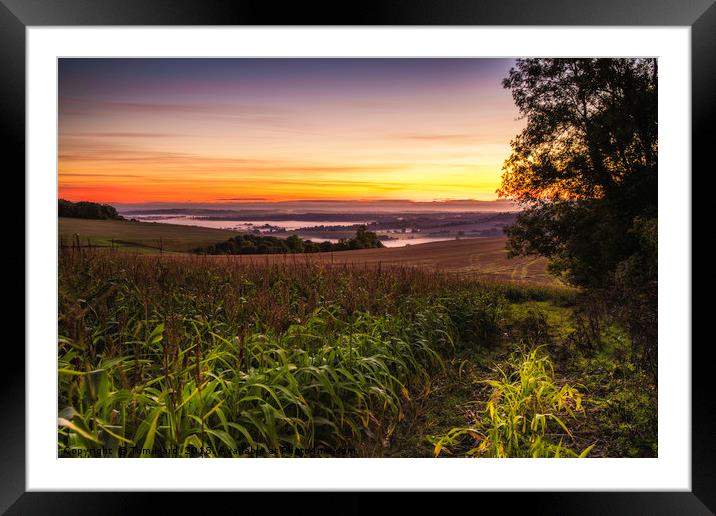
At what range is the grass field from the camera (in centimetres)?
364

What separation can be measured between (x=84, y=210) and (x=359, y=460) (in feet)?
7.99

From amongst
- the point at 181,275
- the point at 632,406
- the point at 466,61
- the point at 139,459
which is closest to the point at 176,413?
the point at 139,459

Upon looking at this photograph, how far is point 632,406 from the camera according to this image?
3113 millimetres

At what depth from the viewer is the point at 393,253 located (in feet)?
12.7

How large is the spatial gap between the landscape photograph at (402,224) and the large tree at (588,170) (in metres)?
0.01

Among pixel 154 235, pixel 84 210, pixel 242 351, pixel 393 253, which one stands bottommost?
pixel 242 351

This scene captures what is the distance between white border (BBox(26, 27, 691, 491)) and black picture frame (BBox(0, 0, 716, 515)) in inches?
2.3

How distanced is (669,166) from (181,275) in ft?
10.1
